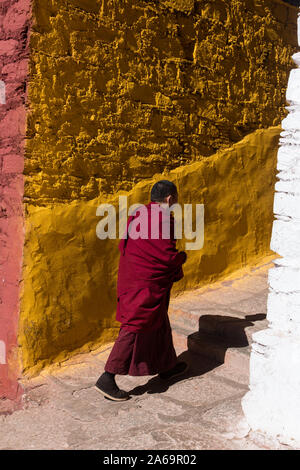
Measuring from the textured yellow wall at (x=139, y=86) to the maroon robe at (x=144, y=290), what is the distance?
894mm

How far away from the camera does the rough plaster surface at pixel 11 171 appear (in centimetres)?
402

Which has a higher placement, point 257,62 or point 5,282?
point 257,62

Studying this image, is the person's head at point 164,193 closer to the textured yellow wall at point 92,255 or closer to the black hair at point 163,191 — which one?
the black hair at point 163,191

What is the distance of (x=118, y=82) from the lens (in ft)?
14.8

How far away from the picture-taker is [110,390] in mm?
3676

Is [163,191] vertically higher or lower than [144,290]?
higher

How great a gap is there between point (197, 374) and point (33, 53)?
8.60 ft

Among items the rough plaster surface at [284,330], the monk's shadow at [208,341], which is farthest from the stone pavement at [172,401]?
the rough plaster surface at [284,330]

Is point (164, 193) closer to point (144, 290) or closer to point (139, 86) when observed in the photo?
point (144, 290)

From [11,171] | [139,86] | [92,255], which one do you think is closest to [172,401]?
[92,255]

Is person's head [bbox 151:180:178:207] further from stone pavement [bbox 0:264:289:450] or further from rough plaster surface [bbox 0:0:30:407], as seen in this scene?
stone pavement [bbox 0:264:289:450]

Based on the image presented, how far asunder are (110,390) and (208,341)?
3.14 feet
